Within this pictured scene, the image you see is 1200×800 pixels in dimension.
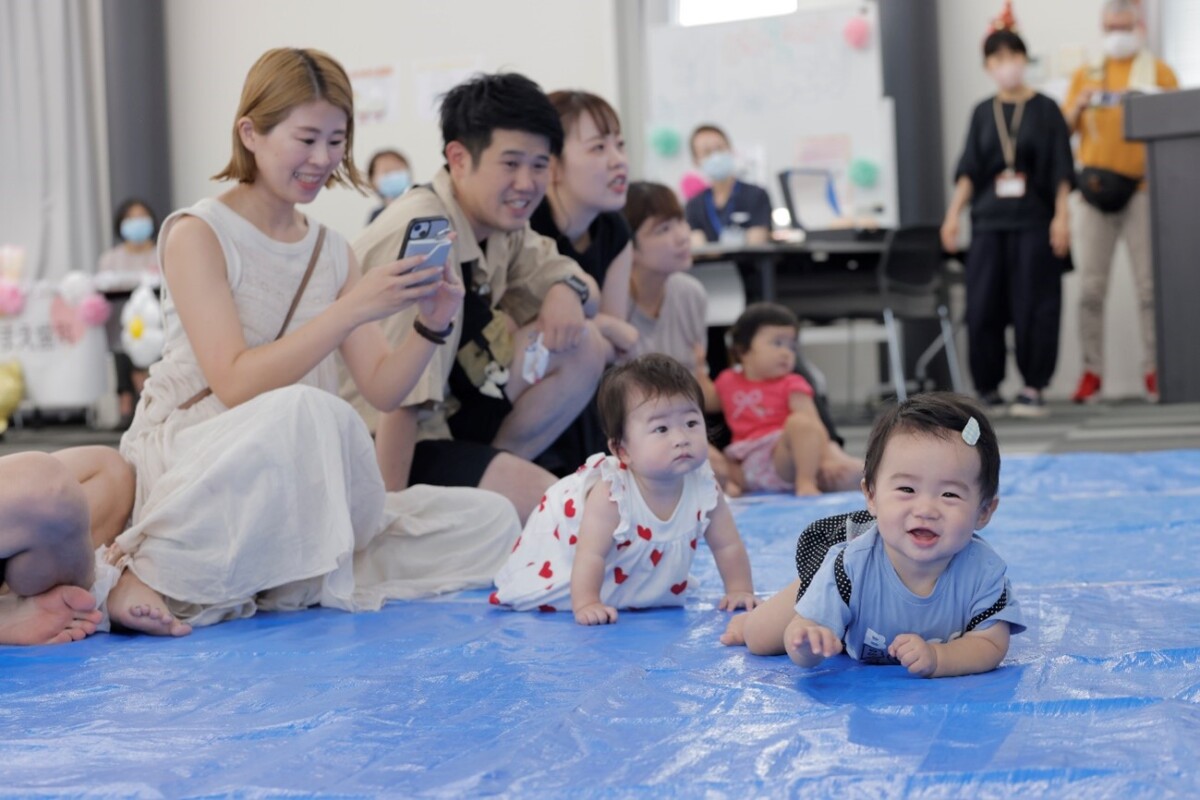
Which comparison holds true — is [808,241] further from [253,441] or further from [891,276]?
[253,441]

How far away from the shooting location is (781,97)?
8047 mm

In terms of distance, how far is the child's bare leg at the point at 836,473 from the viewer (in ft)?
12.8

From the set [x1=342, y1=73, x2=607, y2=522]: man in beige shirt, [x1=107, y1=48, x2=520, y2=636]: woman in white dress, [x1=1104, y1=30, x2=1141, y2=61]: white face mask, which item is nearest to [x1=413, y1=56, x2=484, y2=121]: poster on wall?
[x1=1104, y1=30, x2=1141, y2=61]: white face mask

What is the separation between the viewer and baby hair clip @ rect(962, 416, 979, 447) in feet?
4.83

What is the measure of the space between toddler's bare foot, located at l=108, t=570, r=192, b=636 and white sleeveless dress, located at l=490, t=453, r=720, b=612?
478 millimetres

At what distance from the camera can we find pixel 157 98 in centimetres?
892

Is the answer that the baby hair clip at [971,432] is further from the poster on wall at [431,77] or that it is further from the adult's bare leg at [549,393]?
the poster on wall at [431,77]

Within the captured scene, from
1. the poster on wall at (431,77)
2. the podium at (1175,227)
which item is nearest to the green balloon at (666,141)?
the poster on wall at (431,77)

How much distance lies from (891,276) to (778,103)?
1.85 m

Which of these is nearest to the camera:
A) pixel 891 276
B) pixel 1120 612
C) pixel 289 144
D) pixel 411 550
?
pixel 1120 612

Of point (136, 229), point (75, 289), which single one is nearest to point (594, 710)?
point (75, 289)

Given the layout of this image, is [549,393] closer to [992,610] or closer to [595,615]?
[595,615]

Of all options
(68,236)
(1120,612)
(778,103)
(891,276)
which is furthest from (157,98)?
(1120,612)

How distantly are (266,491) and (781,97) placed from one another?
20.9 ft
